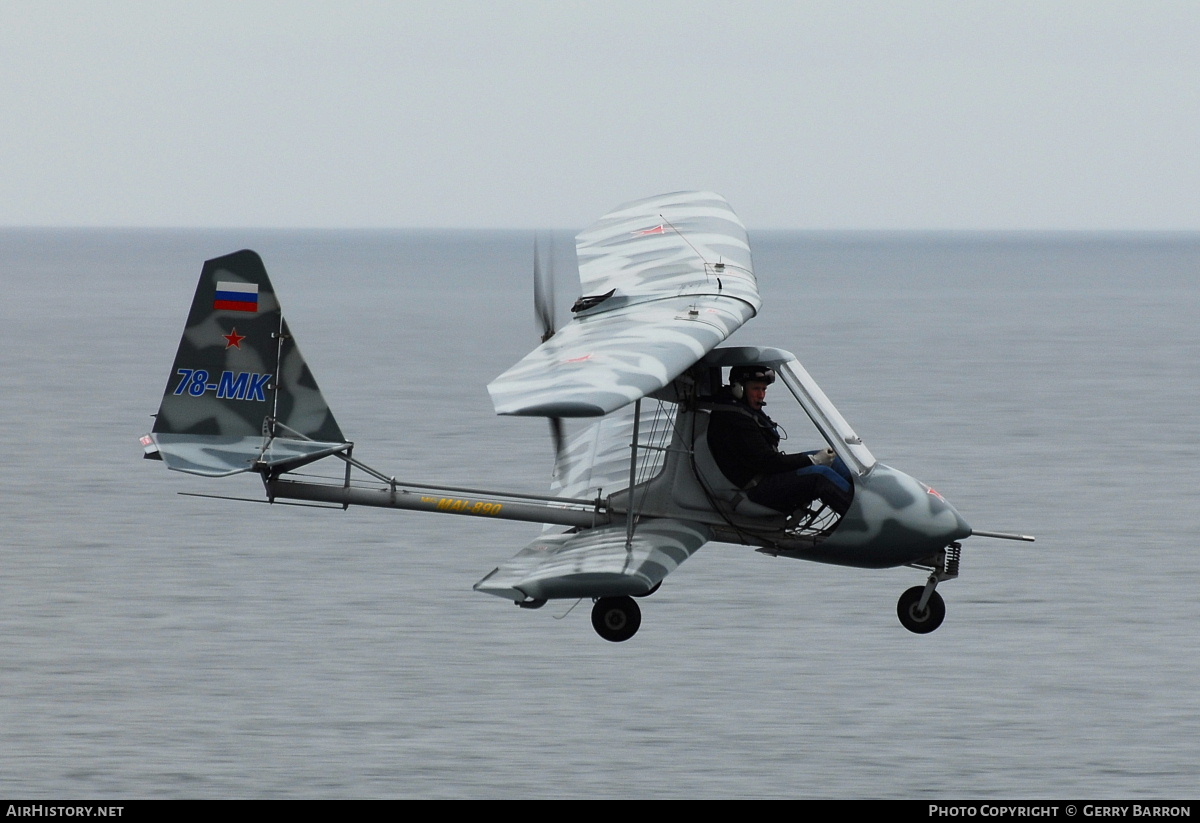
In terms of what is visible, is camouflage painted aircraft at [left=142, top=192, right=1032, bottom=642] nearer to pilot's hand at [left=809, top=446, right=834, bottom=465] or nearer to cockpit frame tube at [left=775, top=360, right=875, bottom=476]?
cockpit frame tube at [left=775, top=360, right=875, bottom=476]

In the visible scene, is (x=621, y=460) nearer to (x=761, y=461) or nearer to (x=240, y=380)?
(x=761, y=461)

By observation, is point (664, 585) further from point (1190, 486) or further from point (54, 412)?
point (54, 412)

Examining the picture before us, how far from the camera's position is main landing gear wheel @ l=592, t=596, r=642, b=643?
52.2 feet

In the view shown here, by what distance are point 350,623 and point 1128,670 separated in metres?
9.38

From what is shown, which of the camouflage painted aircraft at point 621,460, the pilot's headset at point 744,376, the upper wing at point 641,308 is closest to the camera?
the upper wing at point 641,308

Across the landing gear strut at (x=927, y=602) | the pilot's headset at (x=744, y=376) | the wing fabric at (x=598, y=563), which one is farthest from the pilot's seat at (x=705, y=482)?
the landing gear strut at (x=927, y=602)

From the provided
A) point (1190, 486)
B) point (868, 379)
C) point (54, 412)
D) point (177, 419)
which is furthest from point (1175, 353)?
point (177, 419)

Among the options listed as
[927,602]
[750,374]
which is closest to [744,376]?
[750,374]

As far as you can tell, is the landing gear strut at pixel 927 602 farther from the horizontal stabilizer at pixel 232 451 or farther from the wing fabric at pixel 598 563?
the horizontal stabilizer at pixel 232 451

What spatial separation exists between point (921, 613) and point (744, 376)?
10.7ft

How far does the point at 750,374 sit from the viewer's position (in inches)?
642

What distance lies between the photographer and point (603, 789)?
13.5m

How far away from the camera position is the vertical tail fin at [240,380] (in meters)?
16.6

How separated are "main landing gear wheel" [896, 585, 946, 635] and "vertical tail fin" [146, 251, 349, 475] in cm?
651
